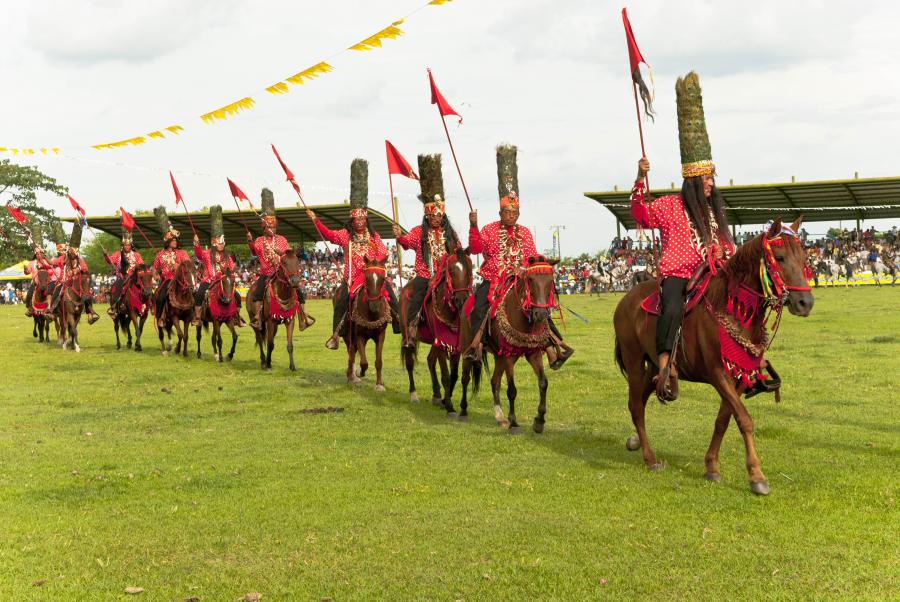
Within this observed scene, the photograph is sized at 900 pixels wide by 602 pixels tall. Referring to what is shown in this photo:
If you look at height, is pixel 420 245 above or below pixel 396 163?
below

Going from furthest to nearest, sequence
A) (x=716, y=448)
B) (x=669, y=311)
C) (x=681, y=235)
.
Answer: (x=681, y=235) < (x=669, y=311) < (x=716, y=448)

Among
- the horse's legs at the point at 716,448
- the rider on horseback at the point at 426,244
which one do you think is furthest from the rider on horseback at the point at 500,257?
the horse's legs at the point at 716,448

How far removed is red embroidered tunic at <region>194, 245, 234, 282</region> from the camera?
23844 millimetres

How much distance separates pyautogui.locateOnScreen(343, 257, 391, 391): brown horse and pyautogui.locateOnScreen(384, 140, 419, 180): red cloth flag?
1543mm

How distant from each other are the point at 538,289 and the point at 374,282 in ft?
17.1

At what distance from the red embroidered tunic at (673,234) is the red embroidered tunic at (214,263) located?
1493cm

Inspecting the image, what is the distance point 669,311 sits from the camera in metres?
9.74

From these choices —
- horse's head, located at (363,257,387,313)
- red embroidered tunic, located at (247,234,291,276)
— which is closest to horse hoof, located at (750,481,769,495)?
horse's head, located at (363,257,387,313)

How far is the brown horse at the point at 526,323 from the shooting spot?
1202 centimetres

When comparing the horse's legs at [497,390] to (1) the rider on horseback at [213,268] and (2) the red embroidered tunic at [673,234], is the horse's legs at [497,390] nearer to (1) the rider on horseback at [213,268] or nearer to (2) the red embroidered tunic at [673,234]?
(2) the red embroidered tunic at [673,234]

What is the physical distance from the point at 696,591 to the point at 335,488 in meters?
4.09

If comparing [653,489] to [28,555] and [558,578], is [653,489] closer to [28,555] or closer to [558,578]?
A: [558,578]

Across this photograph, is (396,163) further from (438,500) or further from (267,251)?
(438,500)

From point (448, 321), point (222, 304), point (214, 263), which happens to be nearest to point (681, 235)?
point (448, 321)
